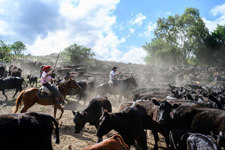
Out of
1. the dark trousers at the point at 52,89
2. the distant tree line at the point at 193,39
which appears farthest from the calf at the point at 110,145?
the distant tree line at the point at 193,39

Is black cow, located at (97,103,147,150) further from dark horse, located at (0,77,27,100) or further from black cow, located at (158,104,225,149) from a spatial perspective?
dark horse, located at (0,77,27,100)

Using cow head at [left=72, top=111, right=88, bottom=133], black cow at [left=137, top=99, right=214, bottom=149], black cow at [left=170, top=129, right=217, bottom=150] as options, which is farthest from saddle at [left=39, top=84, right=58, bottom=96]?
black cow at [left=170, top=129, right=217, bottom=150]

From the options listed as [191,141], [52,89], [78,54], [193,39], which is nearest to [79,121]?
[52,89]

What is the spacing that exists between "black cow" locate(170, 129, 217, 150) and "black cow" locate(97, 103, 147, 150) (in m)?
1.07

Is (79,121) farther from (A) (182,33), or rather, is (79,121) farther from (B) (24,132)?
(A) (182,33)

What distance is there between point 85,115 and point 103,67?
29058 millimetres

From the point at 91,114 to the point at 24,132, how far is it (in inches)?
163

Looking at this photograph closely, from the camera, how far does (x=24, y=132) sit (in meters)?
3.29

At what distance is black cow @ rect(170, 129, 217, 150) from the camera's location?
363 centimetres

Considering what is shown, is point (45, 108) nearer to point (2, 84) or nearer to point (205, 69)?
point (2, 84)

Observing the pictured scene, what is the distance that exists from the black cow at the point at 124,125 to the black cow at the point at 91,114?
4.74 ft

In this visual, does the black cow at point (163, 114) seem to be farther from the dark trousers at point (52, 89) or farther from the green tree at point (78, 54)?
the green tree at point (78, 54)

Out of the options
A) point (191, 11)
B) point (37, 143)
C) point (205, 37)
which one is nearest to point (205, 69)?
point (205, 37)

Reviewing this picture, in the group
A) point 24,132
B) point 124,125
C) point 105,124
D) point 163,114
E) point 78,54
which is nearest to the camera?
point 24,132
